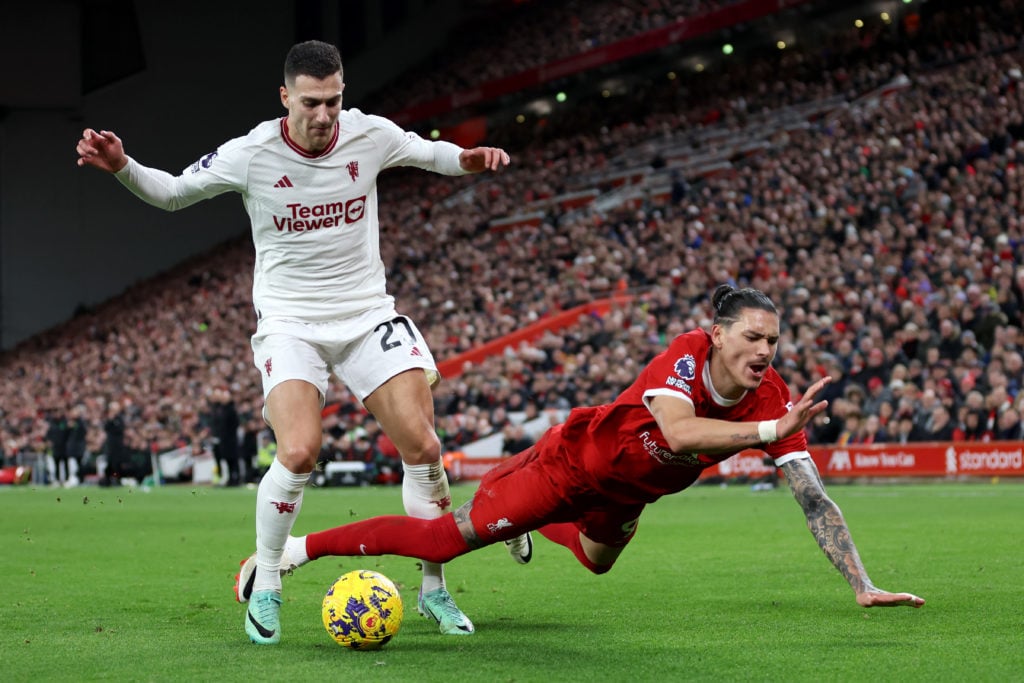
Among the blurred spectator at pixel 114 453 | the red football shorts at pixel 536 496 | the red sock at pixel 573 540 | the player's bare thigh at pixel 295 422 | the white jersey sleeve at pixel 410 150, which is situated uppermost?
the white jersey sleeve at pixel 410 150

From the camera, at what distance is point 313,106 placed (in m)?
6.37

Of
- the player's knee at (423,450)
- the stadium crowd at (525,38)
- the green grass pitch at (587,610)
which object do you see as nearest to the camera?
the green grass pitch at (587,610)

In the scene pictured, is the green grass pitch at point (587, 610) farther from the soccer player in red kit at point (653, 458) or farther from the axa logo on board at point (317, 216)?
the axa logo on board at point (317, 216)

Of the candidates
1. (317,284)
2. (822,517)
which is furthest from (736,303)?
(317,284)

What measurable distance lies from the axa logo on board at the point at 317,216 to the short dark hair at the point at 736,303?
6.80 ft

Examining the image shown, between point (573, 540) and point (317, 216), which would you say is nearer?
point (317, 216)

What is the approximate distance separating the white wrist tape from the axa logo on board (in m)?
2.58

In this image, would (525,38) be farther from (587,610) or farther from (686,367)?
(686,367)

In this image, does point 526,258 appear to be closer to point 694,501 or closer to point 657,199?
point 657,199

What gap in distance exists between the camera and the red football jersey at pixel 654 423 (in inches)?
228

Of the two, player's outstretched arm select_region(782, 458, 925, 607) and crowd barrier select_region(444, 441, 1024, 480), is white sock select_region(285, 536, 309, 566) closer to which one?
player's outstretched arm select_region(782, 458, 925, 607)

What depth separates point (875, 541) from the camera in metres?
10.8

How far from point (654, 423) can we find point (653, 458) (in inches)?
7.1

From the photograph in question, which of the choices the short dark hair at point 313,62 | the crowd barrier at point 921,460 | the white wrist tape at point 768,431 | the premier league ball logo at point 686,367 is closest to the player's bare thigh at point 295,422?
the short dark hair at point 313,62
